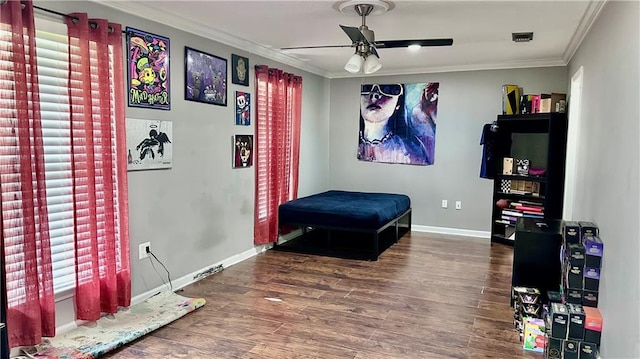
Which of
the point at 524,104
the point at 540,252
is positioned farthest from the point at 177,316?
the point at 524,104

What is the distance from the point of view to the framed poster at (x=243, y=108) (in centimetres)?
456

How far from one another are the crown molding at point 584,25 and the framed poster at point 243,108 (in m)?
3.03

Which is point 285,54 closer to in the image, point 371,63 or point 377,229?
point 371,63

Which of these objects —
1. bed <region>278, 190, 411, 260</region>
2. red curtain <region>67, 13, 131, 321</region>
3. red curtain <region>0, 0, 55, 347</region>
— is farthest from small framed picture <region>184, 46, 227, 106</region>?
bed <region>278, 190, 411, 260</region>

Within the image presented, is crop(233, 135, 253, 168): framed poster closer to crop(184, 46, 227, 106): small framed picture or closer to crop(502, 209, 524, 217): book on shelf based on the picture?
crop(184, 46, 227, 106): small framed picture

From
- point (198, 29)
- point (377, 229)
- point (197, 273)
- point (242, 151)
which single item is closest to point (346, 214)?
point (377, 229)

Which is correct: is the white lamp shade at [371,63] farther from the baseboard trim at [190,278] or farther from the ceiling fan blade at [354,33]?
the baseboard trim at [190,278]

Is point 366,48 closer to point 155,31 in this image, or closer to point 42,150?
point 155,31

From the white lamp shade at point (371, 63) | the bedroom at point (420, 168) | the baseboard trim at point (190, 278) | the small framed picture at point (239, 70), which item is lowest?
the baseboard trim at point (190, 278)

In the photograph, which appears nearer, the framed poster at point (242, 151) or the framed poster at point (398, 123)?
the framed poster at point (242, 151)

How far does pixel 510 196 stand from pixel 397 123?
1.74 meters

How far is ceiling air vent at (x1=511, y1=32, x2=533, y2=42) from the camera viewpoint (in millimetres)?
4000

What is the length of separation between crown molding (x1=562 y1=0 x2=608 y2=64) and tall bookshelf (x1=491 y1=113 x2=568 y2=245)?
2.45ft

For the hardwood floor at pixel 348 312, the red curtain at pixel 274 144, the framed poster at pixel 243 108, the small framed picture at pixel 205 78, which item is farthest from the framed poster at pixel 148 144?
the red curtain at pixel 274 144
